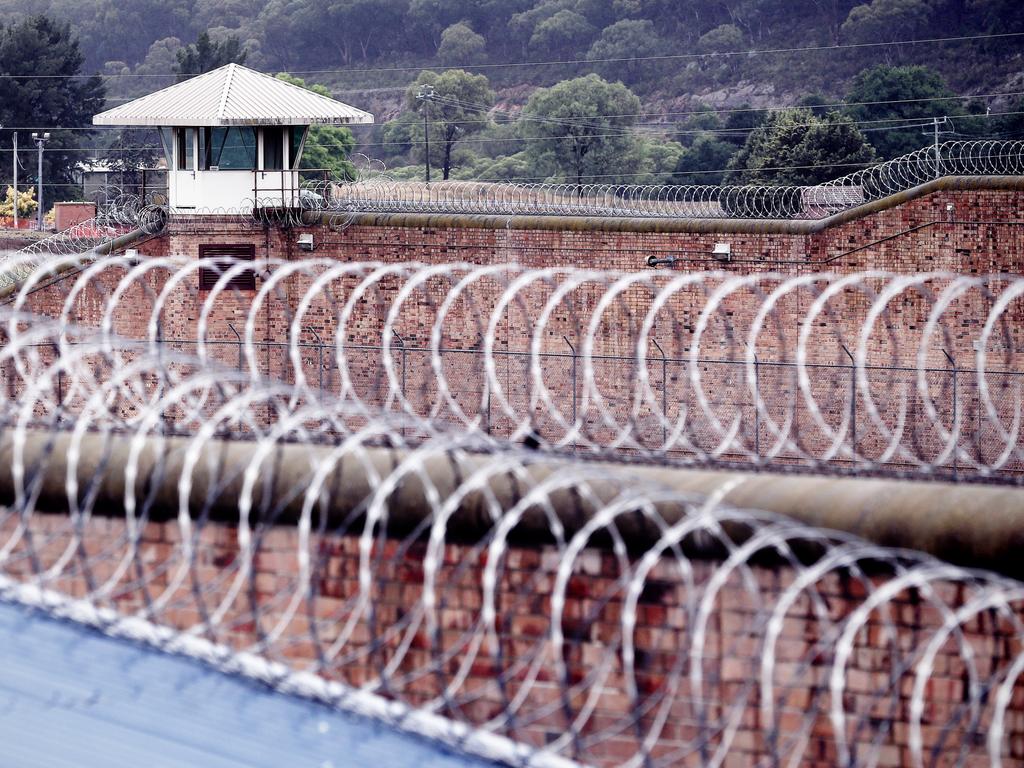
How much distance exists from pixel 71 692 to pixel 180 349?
12980mm

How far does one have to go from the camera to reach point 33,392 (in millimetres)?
7141

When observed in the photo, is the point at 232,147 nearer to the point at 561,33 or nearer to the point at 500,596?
the point at 500,596

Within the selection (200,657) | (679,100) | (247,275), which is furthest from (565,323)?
(679,100)

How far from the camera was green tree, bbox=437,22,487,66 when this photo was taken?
73.8 m

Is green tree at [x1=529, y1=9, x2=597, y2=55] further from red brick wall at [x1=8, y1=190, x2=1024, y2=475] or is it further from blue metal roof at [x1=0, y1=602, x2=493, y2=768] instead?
blue metal roof at [x1=0, y1=602, x2=493, y2=768]

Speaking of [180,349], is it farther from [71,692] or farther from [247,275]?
[71,692]

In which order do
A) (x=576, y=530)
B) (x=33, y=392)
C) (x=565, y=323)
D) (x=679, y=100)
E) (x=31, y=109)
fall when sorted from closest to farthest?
(x=33, y=392) → (x=576, y=530) → (x=565, y=323) → (x=31, y=109) → (x=679, y=100)

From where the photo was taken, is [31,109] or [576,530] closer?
[576,530]

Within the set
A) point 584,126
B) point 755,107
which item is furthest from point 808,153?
point 755,107

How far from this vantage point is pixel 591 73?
67.7 meters

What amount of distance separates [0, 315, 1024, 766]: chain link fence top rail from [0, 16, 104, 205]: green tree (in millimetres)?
41908

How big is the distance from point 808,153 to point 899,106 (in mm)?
10989

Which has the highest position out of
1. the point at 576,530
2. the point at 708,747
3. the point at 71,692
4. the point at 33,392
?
the point at 33,392

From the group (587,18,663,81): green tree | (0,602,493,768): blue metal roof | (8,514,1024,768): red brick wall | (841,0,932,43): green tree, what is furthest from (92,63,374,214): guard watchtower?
(587,18,663,81): green tree
